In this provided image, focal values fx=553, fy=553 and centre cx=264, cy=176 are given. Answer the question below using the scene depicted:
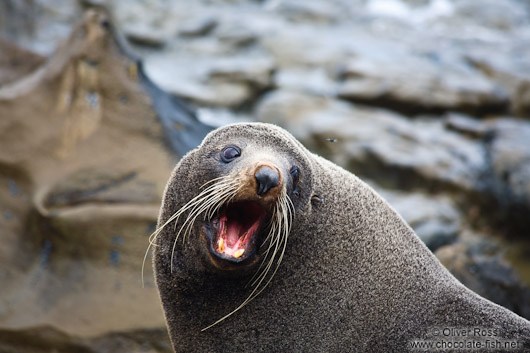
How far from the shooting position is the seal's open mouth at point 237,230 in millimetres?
2883

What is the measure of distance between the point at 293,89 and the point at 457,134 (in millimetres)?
3226

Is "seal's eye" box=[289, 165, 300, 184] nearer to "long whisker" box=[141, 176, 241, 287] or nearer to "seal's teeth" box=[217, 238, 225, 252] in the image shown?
"long whisker" box=[141, 176, 241, 287]

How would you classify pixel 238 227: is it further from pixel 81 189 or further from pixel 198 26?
pixel 198 26

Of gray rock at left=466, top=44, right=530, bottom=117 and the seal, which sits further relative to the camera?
gray rock at left=466, top=44, right=530, bottom=117

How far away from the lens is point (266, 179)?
9.04 ft

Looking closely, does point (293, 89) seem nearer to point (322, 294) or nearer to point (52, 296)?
point (52, 296)

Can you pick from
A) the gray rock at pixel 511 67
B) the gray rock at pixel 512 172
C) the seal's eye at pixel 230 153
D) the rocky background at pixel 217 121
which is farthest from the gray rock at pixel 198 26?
the seal's eye at pixel 230 153

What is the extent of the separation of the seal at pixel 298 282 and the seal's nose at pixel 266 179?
21cm

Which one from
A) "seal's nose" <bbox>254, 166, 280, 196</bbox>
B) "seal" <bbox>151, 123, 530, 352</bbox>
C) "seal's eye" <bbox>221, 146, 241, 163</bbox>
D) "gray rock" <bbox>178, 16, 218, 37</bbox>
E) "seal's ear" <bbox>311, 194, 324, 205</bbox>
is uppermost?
"seal's nose" <bbox>254, 166, 280, 196</bbox>

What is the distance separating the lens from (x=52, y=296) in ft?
16.3

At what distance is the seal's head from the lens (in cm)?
285

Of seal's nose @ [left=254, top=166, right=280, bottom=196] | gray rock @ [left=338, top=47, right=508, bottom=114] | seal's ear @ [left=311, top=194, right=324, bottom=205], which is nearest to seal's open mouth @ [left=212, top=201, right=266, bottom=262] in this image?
seal's nose @ [left=254, top=166, right=280, bottom=196]

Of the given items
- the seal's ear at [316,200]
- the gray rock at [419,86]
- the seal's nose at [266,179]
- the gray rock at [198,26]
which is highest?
the seal's nose at [266,179]

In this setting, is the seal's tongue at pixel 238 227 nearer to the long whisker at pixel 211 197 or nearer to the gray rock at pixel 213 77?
the long whisker at pixel 211 197
